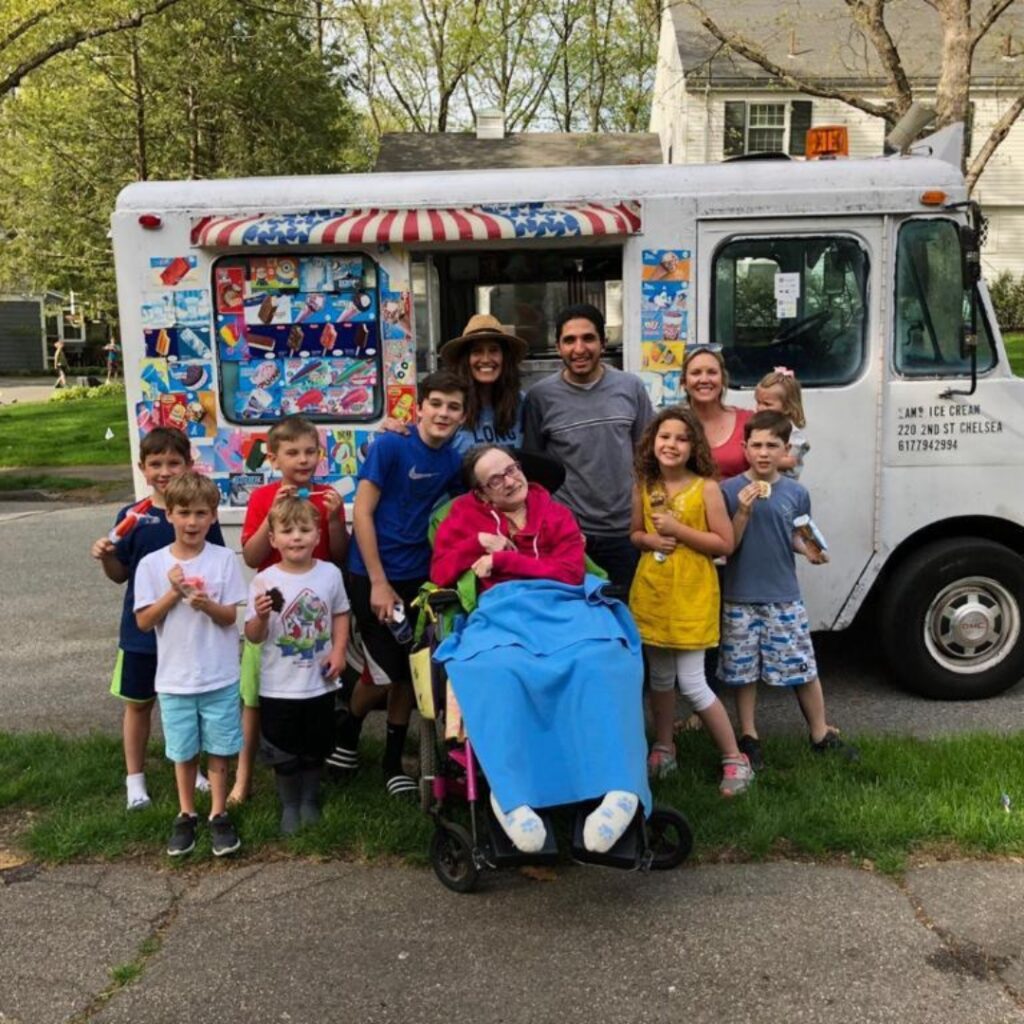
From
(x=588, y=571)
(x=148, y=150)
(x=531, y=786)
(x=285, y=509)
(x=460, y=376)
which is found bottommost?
(x=531, y=786)

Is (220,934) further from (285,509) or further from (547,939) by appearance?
(285,509)

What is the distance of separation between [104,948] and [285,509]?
5.09 ft

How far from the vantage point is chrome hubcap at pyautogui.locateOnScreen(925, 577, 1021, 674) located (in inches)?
205

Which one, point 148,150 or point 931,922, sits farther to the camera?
point 148,150

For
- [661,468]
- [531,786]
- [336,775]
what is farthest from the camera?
[336,775]

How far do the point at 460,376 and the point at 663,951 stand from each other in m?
2.14

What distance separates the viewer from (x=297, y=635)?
3.87 m

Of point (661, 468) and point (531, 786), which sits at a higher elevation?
point (661, 468)

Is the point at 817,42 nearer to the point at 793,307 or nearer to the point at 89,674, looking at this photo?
the point at 793,307

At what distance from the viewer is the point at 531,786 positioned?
3.09 metres

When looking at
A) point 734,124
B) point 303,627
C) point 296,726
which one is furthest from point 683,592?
point 734,124

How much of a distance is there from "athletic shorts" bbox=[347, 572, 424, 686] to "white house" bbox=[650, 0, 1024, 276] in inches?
887

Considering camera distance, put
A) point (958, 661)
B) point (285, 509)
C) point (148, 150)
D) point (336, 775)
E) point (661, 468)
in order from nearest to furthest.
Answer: point (285, 509), point (661, 468), point (336, 775), point (958, 661), point (148, 150)

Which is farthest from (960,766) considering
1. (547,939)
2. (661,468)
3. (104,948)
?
(104,948)
